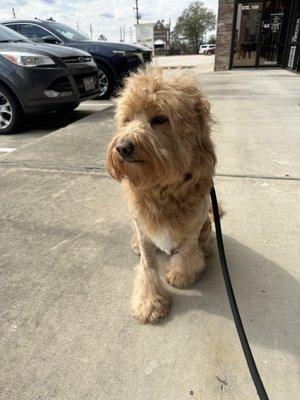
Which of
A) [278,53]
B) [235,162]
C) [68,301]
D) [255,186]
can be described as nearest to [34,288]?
[68,301]

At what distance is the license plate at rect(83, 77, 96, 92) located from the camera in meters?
7.03

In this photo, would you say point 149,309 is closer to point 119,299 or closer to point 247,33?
point 119,299

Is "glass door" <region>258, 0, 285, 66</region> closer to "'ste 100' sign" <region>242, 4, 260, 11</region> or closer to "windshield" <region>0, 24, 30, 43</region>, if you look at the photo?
"'ste 100' sign" <region>242, 4, 260, 11</region>

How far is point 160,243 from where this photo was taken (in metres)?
2.05

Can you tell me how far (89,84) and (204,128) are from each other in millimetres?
5920

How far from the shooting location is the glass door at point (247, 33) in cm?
1469

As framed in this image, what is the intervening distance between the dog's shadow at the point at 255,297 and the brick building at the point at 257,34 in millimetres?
14141

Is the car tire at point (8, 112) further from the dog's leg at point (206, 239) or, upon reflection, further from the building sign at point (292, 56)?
the building sign at point (292, 56)

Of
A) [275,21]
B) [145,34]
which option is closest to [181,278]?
[275,21]

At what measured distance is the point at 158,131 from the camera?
1752mm

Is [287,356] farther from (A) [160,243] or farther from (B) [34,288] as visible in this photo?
(B) [34,288]

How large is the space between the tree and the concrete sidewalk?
67239 mm

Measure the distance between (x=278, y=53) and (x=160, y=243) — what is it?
16484 mm

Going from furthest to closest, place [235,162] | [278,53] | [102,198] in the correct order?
[278,53] < [235,162] < [102,198]
